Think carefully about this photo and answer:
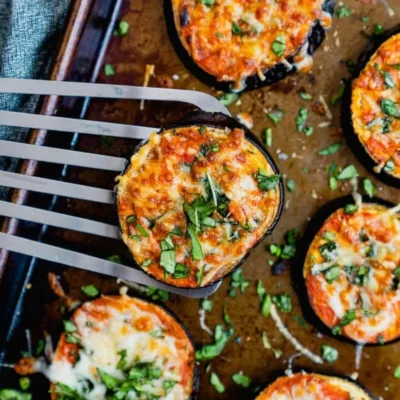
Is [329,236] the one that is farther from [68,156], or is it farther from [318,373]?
[68,156]

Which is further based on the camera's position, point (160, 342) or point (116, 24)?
point (116, 24)

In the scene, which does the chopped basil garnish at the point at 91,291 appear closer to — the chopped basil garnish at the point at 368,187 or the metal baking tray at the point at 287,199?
the metal baking tray at the point at 287,199

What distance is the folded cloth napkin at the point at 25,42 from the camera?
15.9 ft

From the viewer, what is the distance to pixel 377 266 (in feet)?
14.9

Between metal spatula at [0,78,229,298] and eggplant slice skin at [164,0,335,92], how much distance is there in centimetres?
33

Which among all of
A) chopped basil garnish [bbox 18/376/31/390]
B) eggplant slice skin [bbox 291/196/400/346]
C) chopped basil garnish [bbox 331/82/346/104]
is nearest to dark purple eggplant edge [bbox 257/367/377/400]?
eggplant slice skin [bbox 291/196/400/346]

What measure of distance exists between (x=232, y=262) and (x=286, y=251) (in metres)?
0.69

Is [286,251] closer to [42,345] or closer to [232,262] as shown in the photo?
[232,262]

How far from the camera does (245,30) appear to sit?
14.8 ft

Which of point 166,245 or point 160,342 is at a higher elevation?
point 166,245

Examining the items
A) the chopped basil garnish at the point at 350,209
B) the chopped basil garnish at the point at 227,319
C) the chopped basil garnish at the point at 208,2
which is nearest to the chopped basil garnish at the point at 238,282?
the chopped basil garnish at the point at 227,319

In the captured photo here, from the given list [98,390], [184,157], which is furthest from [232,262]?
[98,390]

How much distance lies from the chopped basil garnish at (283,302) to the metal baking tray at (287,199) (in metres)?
0.04

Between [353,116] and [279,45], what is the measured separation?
714 mm
